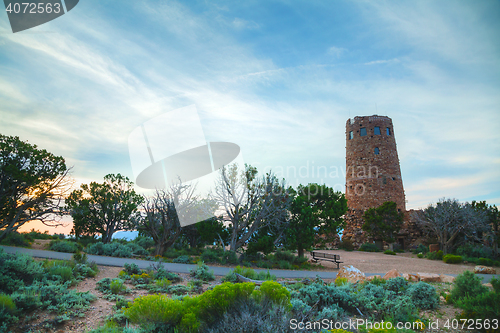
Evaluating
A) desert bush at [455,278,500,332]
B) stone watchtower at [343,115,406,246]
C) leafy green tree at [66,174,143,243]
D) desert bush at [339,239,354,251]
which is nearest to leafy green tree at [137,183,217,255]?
leafy green tree at [66,174,143,243]

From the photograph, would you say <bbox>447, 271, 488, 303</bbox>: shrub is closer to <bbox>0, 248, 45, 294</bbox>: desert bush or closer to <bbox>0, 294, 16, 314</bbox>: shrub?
<bbox>0, 294, 16, 314</bbox>: shrub

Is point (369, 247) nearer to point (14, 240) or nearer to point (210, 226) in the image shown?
point (210, 226)

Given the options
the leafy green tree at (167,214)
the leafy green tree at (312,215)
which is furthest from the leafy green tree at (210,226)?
the leafy green tree at (312,215)

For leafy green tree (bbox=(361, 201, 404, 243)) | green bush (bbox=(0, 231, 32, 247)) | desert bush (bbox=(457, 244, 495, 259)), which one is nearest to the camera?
green bush (bbox=(0, 231, 32, 247))

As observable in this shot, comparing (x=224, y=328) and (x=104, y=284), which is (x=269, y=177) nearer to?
(x=104, y=284)

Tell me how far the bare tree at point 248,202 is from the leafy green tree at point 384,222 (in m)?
16.3

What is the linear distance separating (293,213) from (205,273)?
29.0 feet

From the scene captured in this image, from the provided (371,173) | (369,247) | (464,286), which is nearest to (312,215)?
(464,286)

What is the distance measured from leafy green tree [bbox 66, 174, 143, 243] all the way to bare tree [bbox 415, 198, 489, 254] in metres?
25.0

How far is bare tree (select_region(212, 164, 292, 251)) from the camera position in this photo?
15.7 metres

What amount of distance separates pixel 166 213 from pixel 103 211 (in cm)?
680

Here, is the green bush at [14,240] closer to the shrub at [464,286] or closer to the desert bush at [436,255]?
the shrub at [464,286]

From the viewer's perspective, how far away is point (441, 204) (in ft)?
79.4

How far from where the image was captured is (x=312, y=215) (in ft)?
56.9
